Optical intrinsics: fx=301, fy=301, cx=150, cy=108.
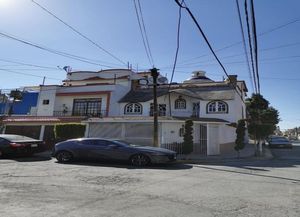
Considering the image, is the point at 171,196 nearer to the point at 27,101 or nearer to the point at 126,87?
the point at 126,87

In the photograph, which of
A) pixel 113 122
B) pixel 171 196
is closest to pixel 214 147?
pixel 113 122

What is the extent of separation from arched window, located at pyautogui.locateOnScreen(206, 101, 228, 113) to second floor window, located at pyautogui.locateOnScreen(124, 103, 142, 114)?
672 cm

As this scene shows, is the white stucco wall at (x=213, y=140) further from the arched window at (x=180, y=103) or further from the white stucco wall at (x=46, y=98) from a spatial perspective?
the white stucco wall at (x=46, y=98)

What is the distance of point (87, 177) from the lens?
32.4 feet

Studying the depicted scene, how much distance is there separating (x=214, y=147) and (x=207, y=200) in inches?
555

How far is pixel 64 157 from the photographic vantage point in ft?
48.2

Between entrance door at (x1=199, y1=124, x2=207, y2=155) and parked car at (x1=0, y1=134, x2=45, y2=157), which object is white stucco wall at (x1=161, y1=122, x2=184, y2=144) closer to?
entrance door at (x1=199, y1=124, x2=207, y2=155)

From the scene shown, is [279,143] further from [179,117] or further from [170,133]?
[170,133]

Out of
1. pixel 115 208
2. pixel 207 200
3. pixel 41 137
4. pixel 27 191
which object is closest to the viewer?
pixel 115 208

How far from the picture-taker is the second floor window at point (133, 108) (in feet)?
98.5

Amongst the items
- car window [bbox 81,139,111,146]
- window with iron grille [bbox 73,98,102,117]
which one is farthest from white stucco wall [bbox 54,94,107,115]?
car window [bbox 81,139,111,146]

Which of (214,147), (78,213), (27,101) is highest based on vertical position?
(27,101)

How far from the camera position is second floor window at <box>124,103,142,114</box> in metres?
30.0

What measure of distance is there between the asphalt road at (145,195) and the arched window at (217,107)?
17.5 meters
